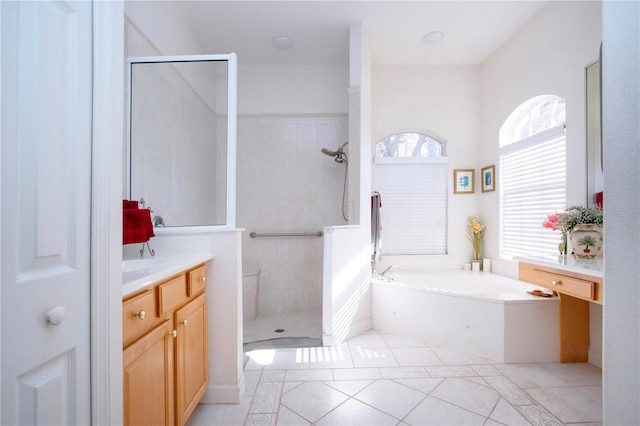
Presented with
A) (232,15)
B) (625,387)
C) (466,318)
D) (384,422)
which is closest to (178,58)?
(232,15)

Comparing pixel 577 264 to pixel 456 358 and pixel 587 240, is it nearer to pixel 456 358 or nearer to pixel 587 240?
pixel 587 240

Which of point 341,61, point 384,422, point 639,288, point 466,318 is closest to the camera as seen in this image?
point 639,288

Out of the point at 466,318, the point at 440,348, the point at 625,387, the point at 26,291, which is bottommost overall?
the point at 440,348

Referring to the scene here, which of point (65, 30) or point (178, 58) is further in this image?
point (178, 58)

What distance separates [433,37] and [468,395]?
3119 mm

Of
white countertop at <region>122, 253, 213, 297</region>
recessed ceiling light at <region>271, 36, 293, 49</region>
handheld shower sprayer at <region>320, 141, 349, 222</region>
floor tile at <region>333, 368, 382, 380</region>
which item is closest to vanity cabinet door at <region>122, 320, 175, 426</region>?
white countertop at <region>122, 253, 213, 297</region>

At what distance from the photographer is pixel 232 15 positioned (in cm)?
263

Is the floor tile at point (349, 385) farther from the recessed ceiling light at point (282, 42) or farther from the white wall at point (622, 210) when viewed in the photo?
the recessed ceiling light at point (282, 42)

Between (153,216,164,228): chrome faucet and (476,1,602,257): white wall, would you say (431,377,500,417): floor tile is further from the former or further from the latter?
(153,216,164,228): chrome faucet

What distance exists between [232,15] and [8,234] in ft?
9.18

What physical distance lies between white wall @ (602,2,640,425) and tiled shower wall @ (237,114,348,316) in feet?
9.31

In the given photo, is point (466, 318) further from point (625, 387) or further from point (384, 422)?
point (625, 387)

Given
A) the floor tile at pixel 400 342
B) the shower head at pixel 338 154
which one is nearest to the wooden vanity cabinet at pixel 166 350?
the floor tile at pixel 400 342

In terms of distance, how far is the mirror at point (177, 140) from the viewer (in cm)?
175
